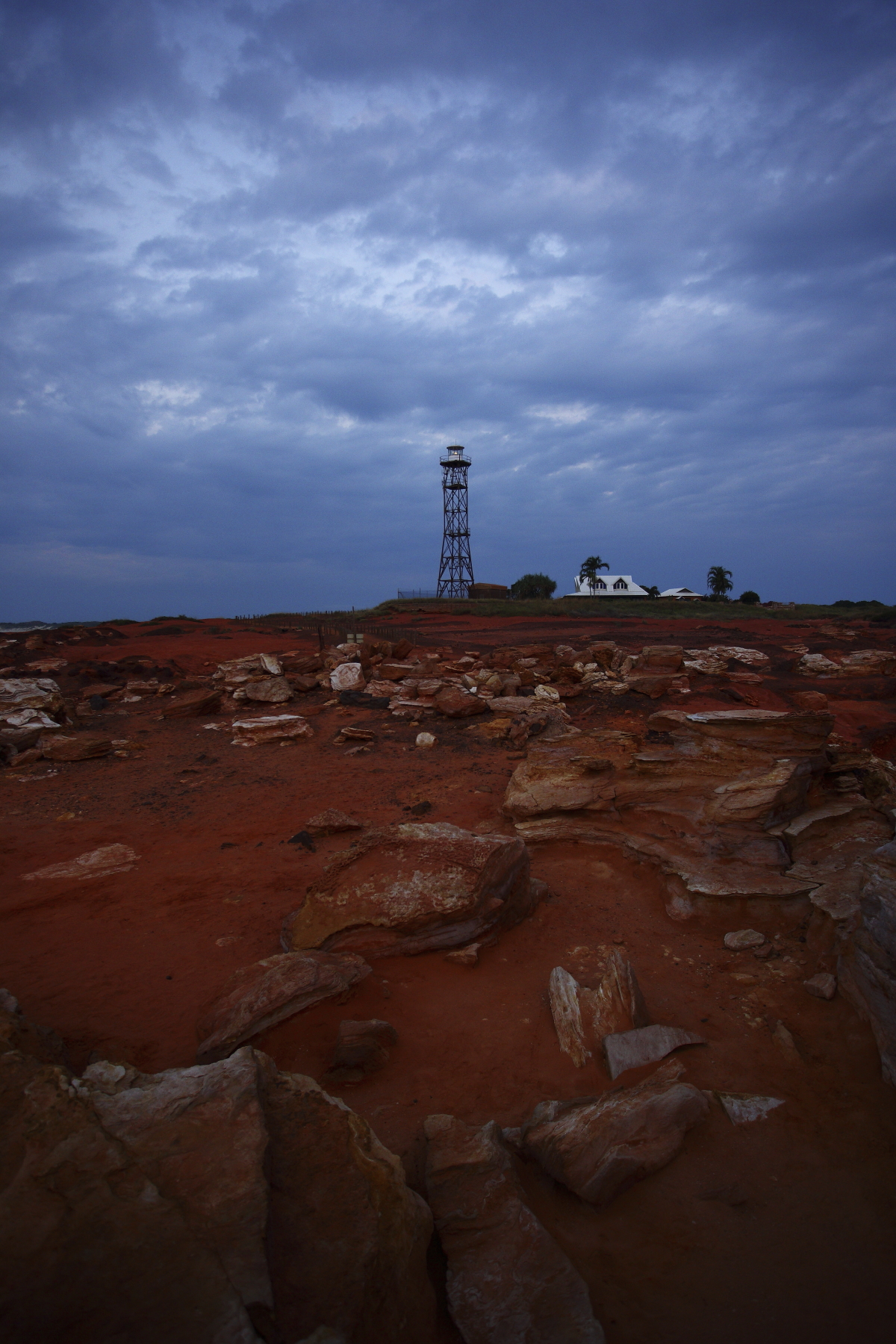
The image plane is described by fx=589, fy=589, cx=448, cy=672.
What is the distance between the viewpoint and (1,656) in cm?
1936

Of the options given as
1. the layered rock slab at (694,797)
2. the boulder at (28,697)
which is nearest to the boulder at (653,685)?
the layered rock slab at (694,797)

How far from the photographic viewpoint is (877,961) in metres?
3.47

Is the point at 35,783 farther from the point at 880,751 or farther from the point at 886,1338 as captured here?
the point at 880,751

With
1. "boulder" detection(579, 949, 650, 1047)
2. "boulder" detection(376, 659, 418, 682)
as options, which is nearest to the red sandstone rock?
"boulder" detection(579, 949, 650, 1047)

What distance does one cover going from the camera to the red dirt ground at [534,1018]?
2.32 m

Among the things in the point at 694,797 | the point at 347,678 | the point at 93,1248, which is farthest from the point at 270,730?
the point at 93,1248

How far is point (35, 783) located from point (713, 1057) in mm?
9500

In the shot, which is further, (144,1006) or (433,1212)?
(144,1006)

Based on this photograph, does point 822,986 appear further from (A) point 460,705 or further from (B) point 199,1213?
(A) point 460,705

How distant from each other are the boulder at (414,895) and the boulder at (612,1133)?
5.66 feet

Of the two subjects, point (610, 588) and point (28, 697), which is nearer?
point (28, 697)

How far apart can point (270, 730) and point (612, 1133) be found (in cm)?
910

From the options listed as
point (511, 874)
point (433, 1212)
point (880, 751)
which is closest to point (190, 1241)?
→ point (433, 1212)

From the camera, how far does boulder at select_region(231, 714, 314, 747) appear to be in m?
10.6
